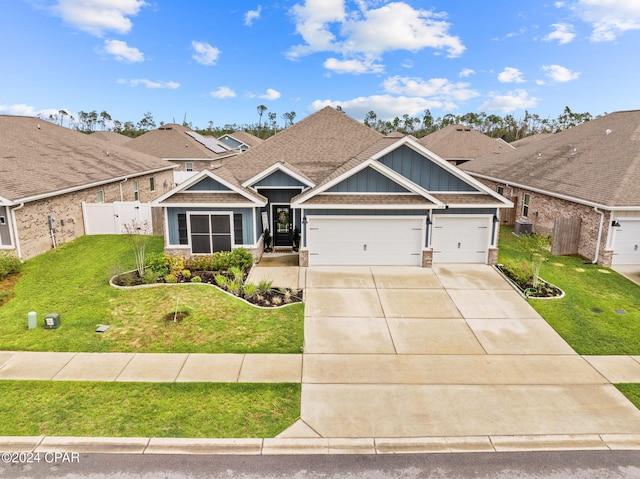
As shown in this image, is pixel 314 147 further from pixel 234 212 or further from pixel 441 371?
pixel 441 371

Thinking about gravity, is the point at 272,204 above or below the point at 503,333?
above

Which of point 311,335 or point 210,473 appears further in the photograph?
point 311,335

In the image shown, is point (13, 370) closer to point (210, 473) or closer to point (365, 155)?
point (210, 473)

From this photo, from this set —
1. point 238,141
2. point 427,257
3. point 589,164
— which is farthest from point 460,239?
point 238,141

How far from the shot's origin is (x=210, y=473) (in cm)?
673

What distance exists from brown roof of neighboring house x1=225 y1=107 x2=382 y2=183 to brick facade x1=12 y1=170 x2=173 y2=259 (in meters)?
7.64

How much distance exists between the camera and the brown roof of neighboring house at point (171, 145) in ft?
145

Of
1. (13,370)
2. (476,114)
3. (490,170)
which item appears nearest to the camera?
(13,370)

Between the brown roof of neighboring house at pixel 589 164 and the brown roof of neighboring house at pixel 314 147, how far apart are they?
9.53 meters

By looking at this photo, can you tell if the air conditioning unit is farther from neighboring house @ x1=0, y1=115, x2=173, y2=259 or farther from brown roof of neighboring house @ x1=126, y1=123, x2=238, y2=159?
brown roof of neighboring house @ x1=126, y1=123, x2=238, y2=159

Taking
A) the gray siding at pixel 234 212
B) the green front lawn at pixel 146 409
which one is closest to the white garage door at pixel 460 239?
the gray siding at pixel 234 212

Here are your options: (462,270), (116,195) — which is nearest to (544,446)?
(462,270)

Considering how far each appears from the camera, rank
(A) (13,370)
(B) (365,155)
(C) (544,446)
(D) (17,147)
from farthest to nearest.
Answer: (D) (17,147) → (B) (365,155) → (A) (13,370) → (C) (544,446)

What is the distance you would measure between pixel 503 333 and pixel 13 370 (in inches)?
476
